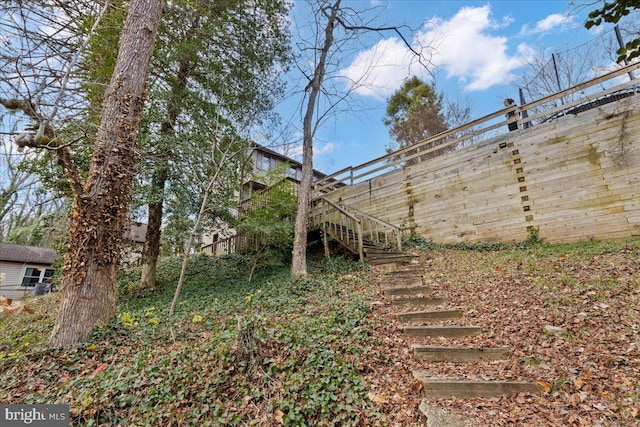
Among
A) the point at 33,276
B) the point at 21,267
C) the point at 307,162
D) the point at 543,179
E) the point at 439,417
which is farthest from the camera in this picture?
the point at 33,276

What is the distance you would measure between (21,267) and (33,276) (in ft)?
2.59

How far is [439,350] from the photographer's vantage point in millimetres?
3182

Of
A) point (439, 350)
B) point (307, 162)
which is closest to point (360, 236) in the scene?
point (307, 162)

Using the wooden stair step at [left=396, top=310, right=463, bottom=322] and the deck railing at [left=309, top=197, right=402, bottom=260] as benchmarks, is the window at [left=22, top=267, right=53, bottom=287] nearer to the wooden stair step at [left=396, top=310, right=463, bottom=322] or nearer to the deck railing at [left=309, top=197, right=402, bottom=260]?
the deck railing at [left=309, top=197, right=402, bottom=260]

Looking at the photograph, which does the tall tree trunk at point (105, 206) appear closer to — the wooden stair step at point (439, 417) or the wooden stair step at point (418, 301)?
the wooden stair step at point (439, 417)

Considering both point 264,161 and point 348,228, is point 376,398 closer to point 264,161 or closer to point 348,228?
point 348,228

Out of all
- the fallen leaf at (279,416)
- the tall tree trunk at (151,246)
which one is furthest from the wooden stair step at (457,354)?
the tall tree trunk at (151,246)

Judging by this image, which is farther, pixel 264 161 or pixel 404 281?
pixel 264 161

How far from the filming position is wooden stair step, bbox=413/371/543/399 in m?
2.54

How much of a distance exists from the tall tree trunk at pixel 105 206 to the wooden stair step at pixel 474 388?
14.4 ft

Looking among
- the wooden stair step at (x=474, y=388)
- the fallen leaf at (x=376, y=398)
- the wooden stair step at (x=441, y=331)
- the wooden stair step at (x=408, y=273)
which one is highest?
the wooden stair step at (x=408, y=273)

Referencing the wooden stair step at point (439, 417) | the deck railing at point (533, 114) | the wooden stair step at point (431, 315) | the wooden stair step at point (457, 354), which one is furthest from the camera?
the deck railing at point (533, 114)

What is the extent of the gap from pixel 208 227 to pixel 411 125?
14031 mm

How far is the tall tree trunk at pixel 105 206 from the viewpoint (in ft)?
12.3
